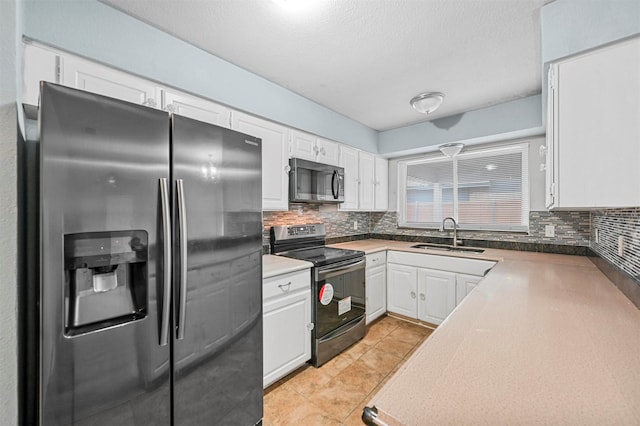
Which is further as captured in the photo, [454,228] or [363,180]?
[363,180]

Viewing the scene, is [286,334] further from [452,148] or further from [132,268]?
[452,148]

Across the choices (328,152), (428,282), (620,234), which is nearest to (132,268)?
(328,152)

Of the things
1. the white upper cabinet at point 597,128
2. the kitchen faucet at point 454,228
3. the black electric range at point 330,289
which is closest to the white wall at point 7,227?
the black electric range at point 330,289

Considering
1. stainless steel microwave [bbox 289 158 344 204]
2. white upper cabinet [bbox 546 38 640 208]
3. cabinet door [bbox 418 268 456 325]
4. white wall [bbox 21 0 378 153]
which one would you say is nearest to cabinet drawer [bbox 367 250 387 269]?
cabinet door [bbox 418 268 456 325]

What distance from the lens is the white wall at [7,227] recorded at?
904mm

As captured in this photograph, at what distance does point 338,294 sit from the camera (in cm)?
241

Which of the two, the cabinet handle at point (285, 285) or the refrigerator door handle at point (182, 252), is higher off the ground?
the refrigerator door handle at point (182, 252)

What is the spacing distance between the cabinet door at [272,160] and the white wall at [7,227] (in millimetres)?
1286

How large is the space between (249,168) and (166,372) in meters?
1.06

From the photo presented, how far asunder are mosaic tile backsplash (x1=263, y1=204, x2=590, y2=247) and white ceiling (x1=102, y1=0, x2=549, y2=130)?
124 cm

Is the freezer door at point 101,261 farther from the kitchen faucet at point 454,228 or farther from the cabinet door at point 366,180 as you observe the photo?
the kitchen faucet at point 454,228

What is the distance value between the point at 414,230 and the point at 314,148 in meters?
1.93

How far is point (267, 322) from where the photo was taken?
6.17 feet

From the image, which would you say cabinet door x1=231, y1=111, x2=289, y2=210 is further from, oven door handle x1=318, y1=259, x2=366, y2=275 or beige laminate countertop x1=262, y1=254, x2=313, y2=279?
oven door handle x1=318, y1=259, x2=366, y2=275
